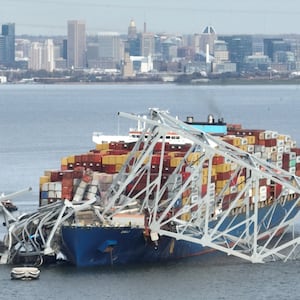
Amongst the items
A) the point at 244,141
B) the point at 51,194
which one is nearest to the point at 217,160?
the point at 244,141

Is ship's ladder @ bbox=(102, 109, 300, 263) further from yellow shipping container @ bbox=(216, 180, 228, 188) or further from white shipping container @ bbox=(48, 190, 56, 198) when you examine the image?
white shipping container @ bbox=(48, 190, 56, 198)

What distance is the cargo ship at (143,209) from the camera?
45844mm

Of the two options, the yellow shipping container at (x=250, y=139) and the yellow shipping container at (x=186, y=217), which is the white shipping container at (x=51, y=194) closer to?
the yellow shipping container at (x=186, y=217)

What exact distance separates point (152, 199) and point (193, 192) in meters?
1.59

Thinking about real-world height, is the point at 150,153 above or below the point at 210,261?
above

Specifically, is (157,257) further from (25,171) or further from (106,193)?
(25,171)

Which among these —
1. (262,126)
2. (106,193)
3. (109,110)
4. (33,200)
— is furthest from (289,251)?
(109,110)

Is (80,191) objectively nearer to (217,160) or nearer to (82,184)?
(82,184)

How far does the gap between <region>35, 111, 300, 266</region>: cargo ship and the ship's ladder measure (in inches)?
1.2

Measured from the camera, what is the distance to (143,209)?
47.1m

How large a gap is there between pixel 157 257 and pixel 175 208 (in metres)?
2.15

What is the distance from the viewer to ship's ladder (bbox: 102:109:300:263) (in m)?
45.9

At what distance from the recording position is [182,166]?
48.7 metres

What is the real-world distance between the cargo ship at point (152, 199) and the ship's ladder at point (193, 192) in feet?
0.10
